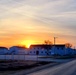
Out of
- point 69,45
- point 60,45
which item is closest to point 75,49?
point 69,45

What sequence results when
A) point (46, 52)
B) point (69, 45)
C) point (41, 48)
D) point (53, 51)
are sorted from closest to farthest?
point (53, 51), point (46, 52), point (41, 48), point (69, 45)

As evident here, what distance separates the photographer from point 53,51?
14188 cm

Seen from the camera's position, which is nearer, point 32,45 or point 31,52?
point 31,52

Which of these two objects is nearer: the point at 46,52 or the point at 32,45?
the point at 46,52

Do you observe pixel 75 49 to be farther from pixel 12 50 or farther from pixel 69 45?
pixel 12 50

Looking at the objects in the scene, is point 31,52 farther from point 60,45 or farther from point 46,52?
point 60,45

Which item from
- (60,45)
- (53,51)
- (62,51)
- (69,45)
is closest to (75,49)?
(69,45)

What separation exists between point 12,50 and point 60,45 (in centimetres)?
2838

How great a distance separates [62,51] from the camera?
15488cm

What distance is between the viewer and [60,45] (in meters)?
170

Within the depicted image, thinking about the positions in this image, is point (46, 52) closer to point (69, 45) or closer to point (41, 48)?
point (41, 48)

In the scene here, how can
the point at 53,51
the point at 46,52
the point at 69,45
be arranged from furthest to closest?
1. the point at 69,45
2. the point at 46,52
3. the point at 53,51

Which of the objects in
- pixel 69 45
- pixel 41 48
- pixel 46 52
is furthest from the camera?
pixel 69 45

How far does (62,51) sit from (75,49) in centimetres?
4669
